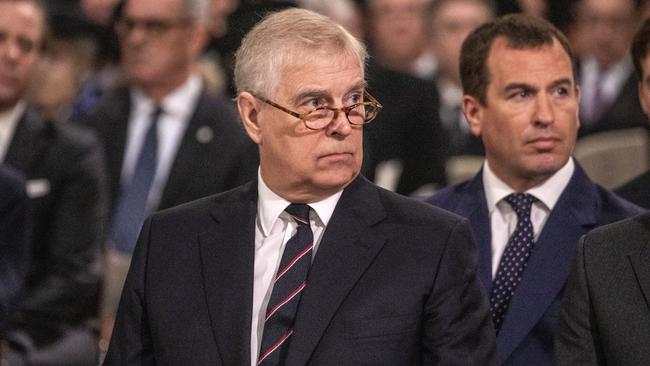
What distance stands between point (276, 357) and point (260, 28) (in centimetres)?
82

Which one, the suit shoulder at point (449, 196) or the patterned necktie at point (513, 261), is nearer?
the patterned necktie at point (513, 261)

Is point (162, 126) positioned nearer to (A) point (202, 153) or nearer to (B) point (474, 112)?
(A) point (202, 153)

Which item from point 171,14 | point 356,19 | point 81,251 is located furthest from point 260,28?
point 356,19

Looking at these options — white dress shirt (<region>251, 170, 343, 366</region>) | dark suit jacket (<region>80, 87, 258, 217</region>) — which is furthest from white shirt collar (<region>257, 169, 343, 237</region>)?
dark suit jacket (<region>80, 87, 258, 217</region>)

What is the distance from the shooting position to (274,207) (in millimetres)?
3383

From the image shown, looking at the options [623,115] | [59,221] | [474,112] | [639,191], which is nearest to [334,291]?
[474,112]

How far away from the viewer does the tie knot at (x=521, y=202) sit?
3875mm

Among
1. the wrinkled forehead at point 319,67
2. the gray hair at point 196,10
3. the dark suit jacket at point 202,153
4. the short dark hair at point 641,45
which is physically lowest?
the dark suit jacket at point 202,153

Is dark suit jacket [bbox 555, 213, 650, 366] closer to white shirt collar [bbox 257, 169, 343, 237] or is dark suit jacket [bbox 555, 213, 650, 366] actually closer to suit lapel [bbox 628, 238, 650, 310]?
suit lapel [bbox 628, 238, 650, 310]

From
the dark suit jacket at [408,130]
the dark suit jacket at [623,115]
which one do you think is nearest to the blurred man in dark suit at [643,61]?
the dark suit jacket at [408,130]

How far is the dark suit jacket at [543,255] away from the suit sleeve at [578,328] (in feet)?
1.20

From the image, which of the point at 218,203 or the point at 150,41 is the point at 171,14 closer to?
the point at 150,41

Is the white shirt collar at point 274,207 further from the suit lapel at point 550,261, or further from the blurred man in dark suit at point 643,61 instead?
the blurred man in dark suit at point 643,61

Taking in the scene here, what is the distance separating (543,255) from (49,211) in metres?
2.22
